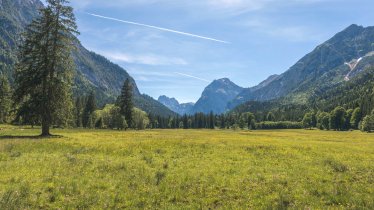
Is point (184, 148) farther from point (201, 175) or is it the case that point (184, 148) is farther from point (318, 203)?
point (318, 203)

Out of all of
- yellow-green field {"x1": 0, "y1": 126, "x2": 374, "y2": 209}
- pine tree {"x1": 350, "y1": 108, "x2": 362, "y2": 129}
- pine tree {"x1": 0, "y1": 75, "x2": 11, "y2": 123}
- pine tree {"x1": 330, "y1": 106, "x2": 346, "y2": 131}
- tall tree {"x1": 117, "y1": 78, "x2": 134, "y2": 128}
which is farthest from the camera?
pine tree {"x1": 330, "y1": 106, "x2": 346, "y2": 131}

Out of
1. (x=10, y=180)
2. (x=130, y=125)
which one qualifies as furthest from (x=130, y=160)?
(x=130, y=125)

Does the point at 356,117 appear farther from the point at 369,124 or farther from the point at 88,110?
the point at 88,110

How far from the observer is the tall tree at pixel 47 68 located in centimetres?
4438

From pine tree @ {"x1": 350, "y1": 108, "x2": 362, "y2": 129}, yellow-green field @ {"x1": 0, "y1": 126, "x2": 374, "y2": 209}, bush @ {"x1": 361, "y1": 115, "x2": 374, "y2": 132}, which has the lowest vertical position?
yellow-green field @ {"x1": 0, "y1": 126, "x2": 374, "y2": 209}

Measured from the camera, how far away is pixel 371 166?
2498 centimetres

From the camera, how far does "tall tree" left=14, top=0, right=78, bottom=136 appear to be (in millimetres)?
44375

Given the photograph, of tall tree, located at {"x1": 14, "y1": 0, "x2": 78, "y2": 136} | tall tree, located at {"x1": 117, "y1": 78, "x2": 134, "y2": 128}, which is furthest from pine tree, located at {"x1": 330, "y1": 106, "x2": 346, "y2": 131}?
tall tree, located at {"x1": 14, "y1": 0, "x2": 78, "y2": 136}

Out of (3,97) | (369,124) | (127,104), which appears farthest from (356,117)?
(3,97)

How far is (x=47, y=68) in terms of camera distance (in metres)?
45.1

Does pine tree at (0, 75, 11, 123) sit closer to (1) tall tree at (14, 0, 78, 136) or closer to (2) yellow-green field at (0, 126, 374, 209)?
(1) tall tree at (14, 0, 78, 136)

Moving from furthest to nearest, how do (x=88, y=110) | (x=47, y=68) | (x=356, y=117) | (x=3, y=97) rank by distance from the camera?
1. (x=356, y=117)
2. (x=88, y=110)
3. (x=3, y=97)
4. (x=47, y=68)

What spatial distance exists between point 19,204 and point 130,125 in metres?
102

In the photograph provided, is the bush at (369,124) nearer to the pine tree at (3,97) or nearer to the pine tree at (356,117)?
the pine tree at (356,117)
